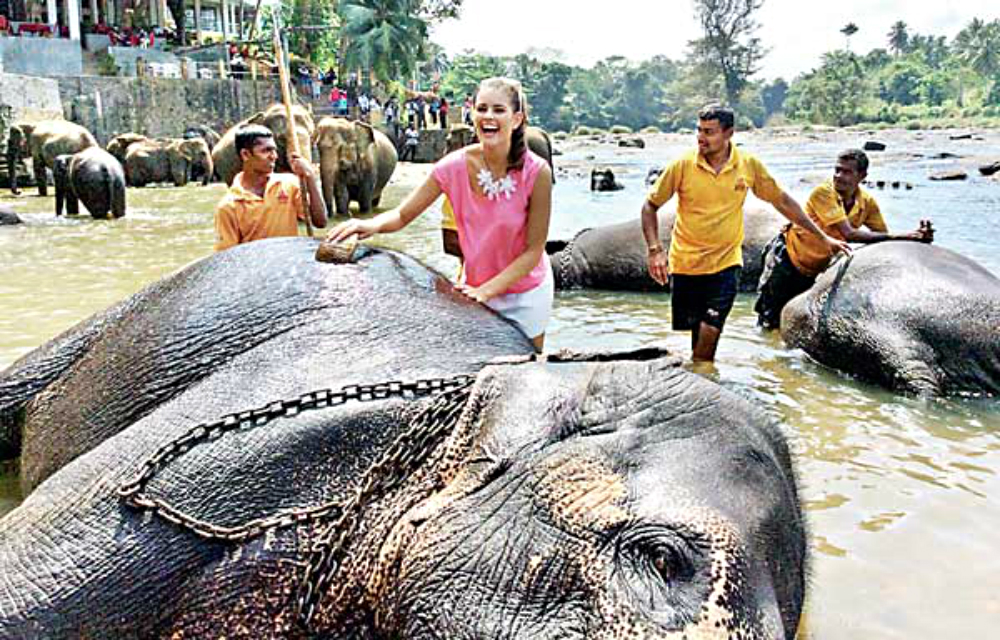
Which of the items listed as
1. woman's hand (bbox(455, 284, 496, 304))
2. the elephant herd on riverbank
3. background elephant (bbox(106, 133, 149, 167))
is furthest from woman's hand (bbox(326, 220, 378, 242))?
background elephant (bbox(106, 133, 149, 167))

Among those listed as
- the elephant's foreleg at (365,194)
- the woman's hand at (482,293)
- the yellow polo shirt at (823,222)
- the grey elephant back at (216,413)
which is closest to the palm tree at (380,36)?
the elephant's foreleg at (365,194)

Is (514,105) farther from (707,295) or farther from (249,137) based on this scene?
(707,295)

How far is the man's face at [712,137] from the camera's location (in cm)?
583

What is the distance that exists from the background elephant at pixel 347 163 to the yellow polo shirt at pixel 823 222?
10587 mm

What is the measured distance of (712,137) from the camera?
585 cm

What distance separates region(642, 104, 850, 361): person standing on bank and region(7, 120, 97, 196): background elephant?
19.8 m

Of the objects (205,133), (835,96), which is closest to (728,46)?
(835,96)

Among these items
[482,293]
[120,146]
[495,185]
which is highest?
[495,185]

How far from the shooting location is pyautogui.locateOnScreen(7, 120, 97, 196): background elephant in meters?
23.4

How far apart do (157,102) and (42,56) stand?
4.74 meters

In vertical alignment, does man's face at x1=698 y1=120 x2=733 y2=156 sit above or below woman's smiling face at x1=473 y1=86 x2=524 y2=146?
below

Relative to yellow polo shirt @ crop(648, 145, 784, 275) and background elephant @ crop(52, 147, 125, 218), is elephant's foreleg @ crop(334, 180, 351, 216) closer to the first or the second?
background elephant @ crop(52, 147, 125, 218)

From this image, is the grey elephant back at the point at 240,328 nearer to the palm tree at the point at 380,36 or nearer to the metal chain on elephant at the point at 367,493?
the metal chain on elephant at the point at 367,493

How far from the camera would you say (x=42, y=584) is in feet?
7.47
